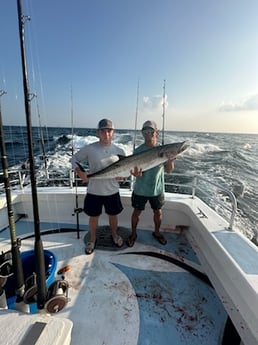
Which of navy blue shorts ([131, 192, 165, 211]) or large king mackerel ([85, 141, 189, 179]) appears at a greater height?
large king mackerel ([85, 141, 189, 179])

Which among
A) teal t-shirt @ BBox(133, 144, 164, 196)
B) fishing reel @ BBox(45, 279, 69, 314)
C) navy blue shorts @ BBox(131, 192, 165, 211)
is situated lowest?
fishing reel @ BBox(45, 279, 69, 314)

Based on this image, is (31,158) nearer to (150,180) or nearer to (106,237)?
(150,180)

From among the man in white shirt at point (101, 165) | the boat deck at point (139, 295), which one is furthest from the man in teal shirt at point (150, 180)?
the boat deck at point (139, 295)

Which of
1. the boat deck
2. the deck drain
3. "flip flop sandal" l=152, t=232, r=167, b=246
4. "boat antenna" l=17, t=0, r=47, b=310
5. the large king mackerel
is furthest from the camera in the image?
"flip flop sandal" l=152, t=232, r=167, b=246

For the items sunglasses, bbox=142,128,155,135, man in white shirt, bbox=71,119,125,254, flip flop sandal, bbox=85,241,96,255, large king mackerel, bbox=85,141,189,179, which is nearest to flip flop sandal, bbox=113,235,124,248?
flip flop sandal, bbox=85,241,96,255

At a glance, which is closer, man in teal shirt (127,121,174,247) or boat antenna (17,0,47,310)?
boat antenna (17,0,47,310)

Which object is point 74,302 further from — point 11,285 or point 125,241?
point 125,241

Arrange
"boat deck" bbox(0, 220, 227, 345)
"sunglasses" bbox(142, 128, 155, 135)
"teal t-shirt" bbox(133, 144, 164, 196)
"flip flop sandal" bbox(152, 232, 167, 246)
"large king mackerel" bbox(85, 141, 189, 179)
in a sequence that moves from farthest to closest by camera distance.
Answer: "flip flop sandal" bbox(152, 232, 167, 246) < "teal t-shirt" bbox(133, 144, 164, 196) < "sunglasses" bbox(142, 128, 155, 135) < "large king mackerel" bbox(85, 141, 189, 179) < "boat deck" bbox(0, 220, 227, 345)

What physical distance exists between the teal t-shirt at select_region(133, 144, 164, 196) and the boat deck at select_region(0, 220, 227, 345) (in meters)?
0.77

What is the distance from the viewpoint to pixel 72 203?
337 cm

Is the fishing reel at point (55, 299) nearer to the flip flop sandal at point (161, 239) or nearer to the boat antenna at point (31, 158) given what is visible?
the boat antenna at point (31, 158)

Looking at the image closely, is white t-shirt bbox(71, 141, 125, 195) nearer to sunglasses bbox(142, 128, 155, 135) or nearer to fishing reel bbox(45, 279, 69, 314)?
sunglasses bbox(142, 128, 155, 135)

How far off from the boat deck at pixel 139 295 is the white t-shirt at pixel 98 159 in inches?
32.9

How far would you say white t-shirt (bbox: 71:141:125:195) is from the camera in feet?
7.75
